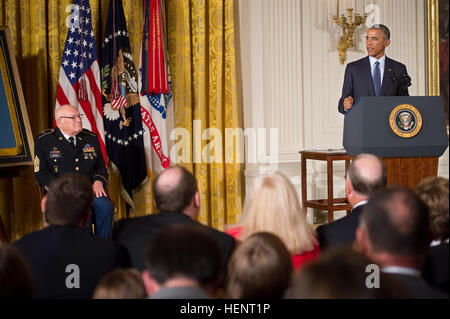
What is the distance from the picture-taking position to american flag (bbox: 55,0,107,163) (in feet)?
17.9

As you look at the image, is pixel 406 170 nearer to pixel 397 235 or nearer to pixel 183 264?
pixel 397 235

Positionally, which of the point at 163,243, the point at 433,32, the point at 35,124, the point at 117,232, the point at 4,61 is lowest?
the point at 117,232

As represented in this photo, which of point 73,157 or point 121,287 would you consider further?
point 73,157

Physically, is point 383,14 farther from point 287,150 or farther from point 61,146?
point 61,146

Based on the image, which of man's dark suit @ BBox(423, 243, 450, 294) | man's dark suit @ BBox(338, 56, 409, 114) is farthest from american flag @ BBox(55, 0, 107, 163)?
man's dark suit @ BBox(423, 243, 450, 294)

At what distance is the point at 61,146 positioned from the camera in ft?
15.5

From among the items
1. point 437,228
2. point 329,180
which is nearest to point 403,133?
point 329,180

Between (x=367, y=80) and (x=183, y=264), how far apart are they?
379 centimetres

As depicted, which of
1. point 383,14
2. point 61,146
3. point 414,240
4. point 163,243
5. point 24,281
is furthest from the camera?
point 383,14

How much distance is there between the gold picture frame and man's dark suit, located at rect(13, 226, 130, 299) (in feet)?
9.12

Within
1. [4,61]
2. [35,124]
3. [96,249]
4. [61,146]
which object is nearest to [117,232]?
[96,249]

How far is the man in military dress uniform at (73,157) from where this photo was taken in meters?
4.60

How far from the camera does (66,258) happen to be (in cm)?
222

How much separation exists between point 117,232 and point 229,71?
3977 millimetres
